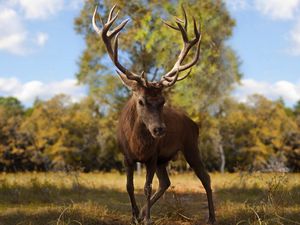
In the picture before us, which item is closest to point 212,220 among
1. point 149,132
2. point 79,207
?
point 149,132

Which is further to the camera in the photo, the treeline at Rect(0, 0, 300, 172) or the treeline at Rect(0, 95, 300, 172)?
the treeline at Rect(0, 95, 300, 172)

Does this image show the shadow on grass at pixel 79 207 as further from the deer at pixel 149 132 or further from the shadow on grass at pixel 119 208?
the deer at pixel 149 132

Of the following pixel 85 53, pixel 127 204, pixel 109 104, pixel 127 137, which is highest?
pixel 85 53

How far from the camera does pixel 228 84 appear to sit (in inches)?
866

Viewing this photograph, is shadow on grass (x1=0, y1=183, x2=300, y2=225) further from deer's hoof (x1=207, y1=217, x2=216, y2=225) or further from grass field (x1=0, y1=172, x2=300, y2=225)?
deer's hoof (x1=207, y1=217, x2=216, y2=225)

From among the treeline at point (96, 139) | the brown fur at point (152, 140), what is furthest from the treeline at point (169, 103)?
the brown fur at point (152, 140)

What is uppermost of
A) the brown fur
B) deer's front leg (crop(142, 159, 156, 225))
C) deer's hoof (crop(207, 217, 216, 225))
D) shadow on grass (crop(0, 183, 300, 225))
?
the brown fur

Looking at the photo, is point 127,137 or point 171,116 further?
point 171,116

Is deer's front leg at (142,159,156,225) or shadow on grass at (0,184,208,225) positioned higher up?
deer's front leg at (142,159,156,225)

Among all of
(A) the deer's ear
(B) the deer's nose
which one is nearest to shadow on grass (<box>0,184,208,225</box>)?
(B) the deer's nose

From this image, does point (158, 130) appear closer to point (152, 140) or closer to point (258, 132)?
point (152, 140)

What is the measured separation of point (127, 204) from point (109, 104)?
11.7 m

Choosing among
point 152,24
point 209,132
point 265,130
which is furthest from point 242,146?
point 152,24

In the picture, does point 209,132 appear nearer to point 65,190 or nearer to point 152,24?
point 152,24
